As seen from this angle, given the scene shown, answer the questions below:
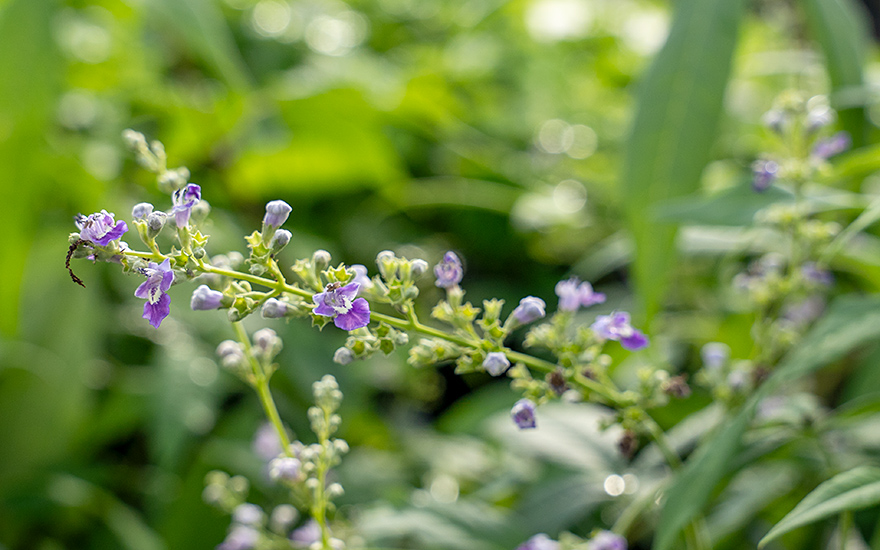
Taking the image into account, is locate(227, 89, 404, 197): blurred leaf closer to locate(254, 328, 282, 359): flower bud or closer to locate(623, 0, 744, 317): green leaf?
locate(623, 0, 744, 317): green leaf

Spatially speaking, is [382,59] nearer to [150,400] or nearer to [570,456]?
[150,400]

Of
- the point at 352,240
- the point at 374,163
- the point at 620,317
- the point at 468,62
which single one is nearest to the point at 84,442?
the point at 352,240

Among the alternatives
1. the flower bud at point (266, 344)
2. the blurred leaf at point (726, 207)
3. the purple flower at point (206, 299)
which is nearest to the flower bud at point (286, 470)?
the flower bud at point (266, 344)

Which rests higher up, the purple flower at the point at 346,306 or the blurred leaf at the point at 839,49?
the blurred leaf at the point at 839,49

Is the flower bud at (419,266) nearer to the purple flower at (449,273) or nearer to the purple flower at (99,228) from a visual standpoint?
the purple flower at (449,273)

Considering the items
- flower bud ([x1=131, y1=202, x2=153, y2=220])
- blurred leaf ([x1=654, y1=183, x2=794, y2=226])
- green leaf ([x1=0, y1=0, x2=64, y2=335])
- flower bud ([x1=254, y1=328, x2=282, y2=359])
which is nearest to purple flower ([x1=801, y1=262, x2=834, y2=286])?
blurred leaf ([x1=654, y1=183, x2=794, y2=226])

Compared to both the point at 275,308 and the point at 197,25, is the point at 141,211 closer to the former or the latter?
the point at 275,308

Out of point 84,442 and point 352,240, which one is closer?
point 84,442

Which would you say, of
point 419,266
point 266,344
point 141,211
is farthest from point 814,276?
point 141,211
